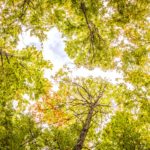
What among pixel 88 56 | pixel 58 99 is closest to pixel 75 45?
pixel 88 56

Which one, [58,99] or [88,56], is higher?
[58,99]

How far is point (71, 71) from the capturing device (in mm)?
11844

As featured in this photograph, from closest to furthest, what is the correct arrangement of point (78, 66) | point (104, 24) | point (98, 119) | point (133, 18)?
point (133, 18), point (104, 24), point (78, 66), point (98, 119)

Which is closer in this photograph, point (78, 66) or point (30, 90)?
point (30, 90)

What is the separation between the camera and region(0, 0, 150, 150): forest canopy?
22.7 feet

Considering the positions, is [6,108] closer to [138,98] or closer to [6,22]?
[6,22]

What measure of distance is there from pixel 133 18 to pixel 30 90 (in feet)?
12.5

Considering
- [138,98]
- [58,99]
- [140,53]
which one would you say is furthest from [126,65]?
[58,99]

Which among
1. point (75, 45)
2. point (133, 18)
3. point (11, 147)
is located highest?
point (75, 45)

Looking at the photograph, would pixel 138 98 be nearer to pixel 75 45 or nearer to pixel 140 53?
pixel 140 53

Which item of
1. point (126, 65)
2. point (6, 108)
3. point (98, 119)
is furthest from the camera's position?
point (98, 119)

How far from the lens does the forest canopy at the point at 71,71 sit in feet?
22.7

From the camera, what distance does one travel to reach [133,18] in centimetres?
701

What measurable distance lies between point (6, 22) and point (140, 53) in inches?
184
